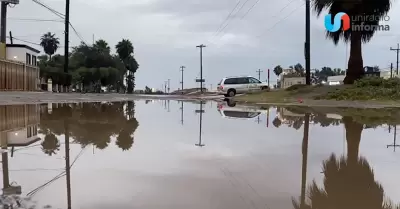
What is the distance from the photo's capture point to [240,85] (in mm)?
38812

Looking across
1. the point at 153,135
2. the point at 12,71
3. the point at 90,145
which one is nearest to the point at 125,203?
the point at 90,145

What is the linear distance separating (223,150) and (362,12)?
75.2 feet

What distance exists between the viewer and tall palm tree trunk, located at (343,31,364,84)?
2833 cm

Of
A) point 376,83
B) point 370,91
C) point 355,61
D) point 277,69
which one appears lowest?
point 370,91

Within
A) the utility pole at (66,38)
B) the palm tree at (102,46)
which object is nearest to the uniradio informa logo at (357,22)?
the utility pole at (66,38)

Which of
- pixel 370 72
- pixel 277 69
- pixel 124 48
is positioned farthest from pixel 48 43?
pixel 370 72

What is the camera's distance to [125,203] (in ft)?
14.4

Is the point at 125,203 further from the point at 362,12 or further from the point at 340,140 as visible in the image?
the point at 362,12

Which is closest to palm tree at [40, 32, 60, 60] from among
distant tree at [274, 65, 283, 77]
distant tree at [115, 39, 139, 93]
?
distant tree at [115, 39, 139, 93]

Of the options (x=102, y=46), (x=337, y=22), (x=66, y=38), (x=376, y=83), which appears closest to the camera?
(x=376, y=83)

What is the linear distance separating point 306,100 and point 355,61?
5127mm

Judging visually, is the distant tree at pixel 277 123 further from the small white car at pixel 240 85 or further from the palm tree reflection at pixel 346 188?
the small white car at pixel 240 85

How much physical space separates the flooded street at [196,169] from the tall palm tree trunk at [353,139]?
0.03 metres

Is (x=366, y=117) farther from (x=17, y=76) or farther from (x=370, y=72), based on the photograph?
(x=17, y=76)
